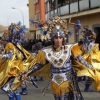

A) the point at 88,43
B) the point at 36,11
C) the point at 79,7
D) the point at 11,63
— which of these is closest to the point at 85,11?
the point at 79,7

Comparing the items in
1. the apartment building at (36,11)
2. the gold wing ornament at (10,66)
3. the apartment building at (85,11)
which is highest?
the apartment building at (36,11)

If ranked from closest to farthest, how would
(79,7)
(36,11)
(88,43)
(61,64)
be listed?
1. (61,64)
2. (88,43)
3. (79,7)
4. (36,11)

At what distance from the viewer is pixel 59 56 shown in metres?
4.71

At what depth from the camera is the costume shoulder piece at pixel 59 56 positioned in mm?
4688

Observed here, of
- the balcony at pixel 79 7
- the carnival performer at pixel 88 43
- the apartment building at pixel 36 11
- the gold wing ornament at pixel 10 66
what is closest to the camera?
the gold wing ornament at pixel 10 66

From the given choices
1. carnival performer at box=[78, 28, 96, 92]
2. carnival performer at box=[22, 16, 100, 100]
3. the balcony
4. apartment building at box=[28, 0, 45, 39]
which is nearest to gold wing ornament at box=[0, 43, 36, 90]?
carnival performer at box=[22, 16, 100, 100]

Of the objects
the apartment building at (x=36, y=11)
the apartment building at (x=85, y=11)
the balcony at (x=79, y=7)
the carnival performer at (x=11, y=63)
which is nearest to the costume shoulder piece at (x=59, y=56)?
the carnival performer at (x=11, y=63)

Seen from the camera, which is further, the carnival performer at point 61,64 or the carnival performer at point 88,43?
the carnival performer at point 88,43

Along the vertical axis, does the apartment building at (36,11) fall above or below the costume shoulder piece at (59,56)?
above

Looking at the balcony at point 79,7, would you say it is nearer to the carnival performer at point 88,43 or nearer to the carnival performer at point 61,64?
the carnival performer at point 88,43

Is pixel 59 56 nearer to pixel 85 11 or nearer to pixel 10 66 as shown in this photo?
pixel 10 66

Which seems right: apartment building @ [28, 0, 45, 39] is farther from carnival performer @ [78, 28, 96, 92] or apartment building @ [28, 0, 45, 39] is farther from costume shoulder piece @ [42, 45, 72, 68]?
costume shoulder piece @ [42, 45, 72, 68]

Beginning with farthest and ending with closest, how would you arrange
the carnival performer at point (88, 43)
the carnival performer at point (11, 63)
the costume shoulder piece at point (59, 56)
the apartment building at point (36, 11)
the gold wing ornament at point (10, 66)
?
the apartment building at point (36, 11) < the carnival performer at point (88, 43) < the gold wing ornament at point (10, 66) < the carnival performer at point (11, 63) < the costume shoulder piece at point (59, 56)

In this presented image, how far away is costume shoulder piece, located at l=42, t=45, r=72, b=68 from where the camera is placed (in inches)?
185
